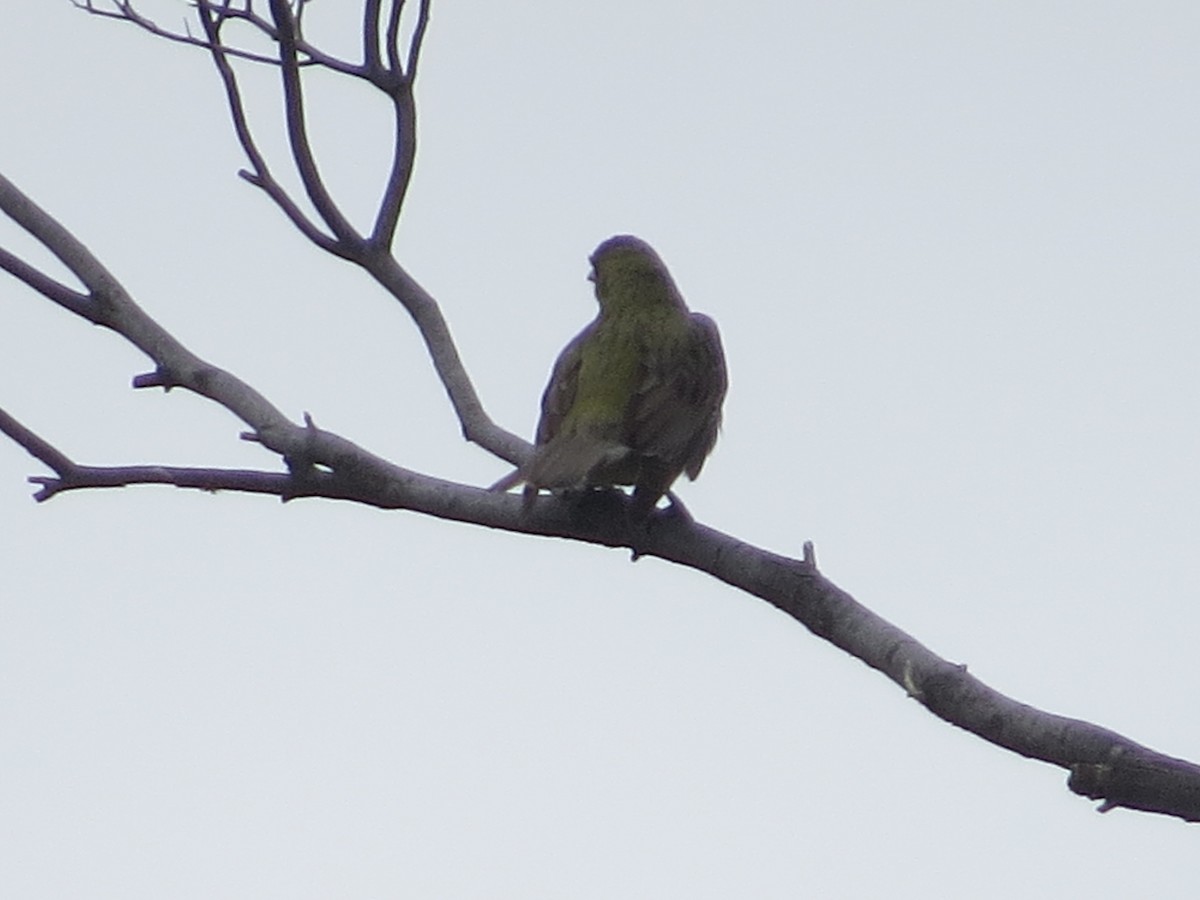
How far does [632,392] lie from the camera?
17.8ft

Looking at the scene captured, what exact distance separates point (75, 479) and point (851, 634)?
1707mm

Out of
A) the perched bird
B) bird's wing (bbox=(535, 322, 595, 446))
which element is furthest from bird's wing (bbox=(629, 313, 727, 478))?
bird's wing (bbox=(535, 322, 595, 446))

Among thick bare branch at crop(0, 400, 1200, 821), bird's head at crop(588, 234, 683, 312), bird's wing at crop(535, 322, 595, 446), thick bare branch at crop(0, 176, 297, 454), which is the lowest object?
thick bare branch at crop(0, 400, 1200, 821)

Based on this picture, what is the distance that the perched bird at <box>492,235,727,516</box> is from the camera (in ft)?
15.3

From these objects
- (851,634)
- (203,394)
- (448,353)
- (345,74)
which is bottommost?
(851,634)

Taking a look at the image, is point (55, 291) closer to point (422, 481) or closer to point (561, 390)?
point (422, 481)

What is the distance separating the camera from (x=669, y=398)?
5430 millimetres

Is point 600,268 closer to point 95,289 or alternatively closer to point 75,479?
point 95,289

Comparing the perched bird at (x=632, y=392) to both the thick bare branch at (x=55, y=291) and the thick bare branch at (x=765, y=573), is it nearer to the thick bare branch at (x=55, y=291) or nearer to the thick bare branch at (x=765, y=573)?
the thick bare branch at (x=765, y=573)

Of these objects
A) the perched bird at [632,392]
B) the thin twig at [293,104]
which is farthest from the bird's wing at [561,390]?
the thin twig at [293,104]

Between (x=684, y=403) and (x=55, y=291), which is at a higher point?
(x=684, y=403)

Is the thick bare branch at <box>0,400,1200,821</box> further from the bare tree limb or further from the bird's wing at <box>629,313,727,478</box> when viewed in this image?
the bird's wing at <box>629,313,727,478</box>

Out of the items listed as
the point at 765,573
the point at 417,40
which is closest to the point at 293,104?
the point at 417,40

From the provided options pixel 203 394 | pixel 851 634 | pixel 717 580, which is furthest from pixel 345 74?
pixel 851 634
